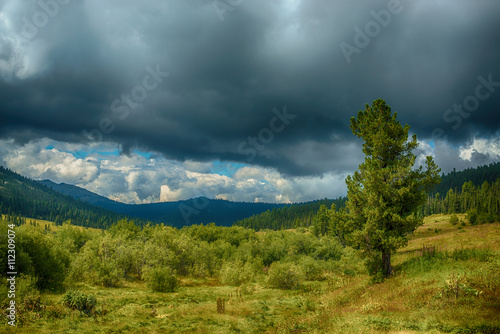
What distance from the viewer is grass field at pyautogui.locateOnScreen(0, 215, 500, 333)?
38.9ft

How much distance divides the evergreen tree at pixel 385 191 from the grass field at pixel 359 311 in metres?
3.09

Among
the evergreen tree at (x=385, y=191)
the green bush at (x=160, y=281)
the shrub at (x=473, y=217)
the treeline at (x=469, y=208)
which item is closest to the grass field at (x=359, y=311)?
the evergreen tree at (x=385, y=191)

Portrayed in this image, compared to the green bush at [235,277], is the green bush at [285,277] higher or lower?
higher

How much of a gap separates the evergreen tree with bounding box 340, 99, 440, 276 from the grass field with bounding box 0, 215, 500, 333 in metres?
3.09

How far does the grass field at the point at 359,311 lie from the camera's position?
11852mm

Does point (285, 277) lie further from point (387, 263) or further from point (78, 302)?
point (78, 302)

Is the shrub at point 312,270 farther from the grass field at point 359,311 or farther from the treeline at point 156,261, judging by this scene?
the grass field at point 359,311

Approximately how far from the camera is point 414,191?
73.0ft

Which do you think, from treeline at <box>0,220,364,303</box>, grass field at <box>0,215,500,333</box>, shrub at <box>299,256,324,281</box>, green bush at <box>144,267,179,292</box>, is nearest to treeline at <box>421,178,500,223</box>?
treeline at <box>0,220,364,303</box>

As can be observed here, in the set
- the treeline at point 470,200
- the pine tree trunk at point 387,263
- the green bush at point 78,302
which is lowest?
the green bush at point 78,302

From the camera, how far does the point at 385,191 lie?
22203 millimetres

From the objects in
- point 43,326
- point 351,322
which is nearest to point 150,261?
point 43,326

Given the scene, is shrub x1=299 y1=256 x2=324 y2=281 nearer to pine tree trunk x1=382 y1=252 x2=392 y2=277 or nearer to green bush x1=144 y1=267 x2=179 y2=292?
pine tree trunk x1=382 y1=252 x2=392 y2=277

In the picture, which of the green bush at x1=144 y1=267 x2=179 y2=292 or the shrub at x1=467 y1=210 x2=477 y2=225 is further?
the shrub at x1=467 y1=210 x2=477 y2=225
